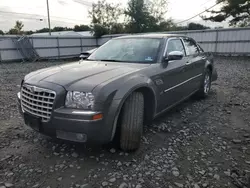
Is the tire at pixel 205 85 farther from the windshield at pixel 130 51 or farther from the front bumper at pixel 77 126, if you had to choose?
the front bumper at pixel 77 126

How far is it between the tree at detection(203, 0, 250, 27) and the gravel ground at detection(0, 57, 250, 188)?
2002cm

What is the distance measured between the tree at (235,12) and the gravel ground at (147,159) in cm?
2002

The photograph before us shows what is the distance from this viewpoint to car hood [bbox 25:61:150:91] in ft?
7.79

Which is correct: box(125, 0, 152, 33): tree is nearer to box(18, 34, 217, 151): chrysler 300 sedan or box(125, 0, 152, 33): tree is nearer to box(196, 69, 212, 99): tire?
box(196, 69, 212, 99): tire

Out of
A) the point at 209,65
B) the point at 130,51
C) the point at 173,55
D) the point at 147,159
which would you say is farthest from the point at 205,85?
the point at 147,159

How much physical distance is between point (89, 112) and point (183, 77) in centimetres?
230

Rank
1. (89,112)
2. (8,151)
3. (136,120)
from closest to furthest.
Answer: (89,112), (136,120), (8,151)

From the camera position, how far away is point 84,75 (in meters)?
2.64

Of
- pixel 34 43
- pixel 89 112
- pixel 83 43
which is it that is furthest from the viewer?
pixel 83 43

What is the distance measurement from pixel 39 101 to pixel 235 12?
75.9ft

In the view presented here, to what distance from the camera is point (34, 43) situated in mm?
15930

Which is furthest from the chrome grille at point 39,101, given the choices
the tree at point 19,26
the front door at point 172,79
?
the tree at point 19,26

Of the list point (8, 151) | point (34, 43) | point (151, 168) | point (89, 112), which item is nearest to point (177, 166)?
point (151, 168)

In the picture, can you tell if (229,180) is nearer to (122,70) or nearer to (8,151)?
(122,70)
